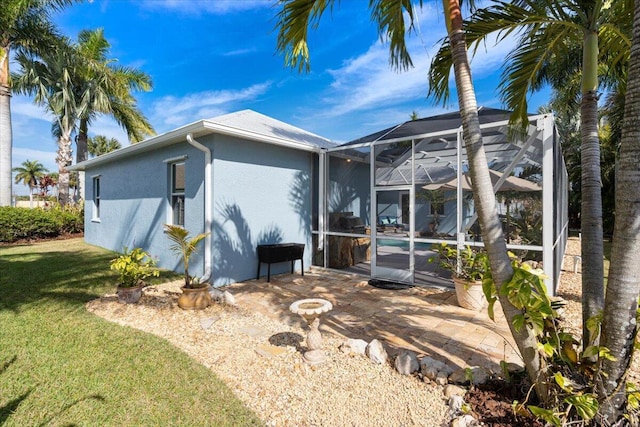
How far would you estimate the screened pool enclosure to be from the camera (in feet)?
17.9

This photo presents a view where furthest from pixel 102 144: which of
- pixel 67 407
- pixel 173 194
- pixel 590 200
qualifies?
pixel 590 200

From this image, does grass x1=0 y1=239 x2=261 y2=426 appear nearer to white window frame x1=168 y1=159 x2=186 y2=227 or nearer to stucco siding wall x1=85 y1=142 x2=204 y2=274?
stucco siding wall x1=85 y1=142 x2=204 y2=274

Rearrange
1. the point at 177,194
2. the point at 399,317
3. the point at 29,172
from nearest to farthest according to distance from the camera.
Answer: the point at 399,317
the point at 177,194
the point at 29,172

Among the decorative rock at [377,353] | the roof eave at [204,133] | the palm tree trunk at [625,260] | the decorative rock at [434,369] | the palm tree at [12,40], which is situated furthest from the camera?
the palm tree at [12,40]

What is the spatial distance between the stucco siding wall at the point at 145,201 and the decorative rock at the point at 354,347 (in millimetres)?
4496

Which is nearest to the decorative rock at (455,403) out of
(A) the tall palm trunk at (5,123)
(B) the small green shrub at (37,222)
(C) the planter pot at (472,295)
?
(C) the planter pot at (472,295)

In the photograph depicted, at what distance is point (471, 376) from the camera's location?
289 centimetres

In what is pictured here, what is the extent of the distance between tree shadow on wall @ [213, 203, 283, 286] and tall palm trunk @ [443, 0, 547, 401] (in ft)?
18.1

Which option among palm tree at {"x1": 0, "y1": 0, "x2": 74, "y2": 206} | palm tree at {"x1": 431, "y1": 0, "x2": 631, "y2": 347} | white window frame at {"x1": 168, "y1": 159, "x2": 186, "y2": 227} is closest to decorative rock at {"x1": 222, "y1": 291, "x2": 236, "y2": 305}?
white window frame at {"x1": 168, "y1": 159, "x2": 186, "y2": 227}

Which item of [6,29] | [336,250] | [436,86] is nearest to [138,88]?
[6,29]

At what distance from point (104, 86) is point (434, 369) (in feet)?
67.6

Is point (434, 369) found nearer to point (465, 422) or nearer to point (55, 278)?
point (465, 422)

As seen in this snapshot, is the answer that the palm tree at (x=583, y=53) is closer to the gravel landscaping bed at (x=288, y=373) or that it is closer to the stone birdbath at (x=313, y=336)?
the gravel landscaping bed at (x=288, y=373)

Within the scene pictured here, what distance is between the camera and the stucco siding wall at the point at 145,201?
712 cm
